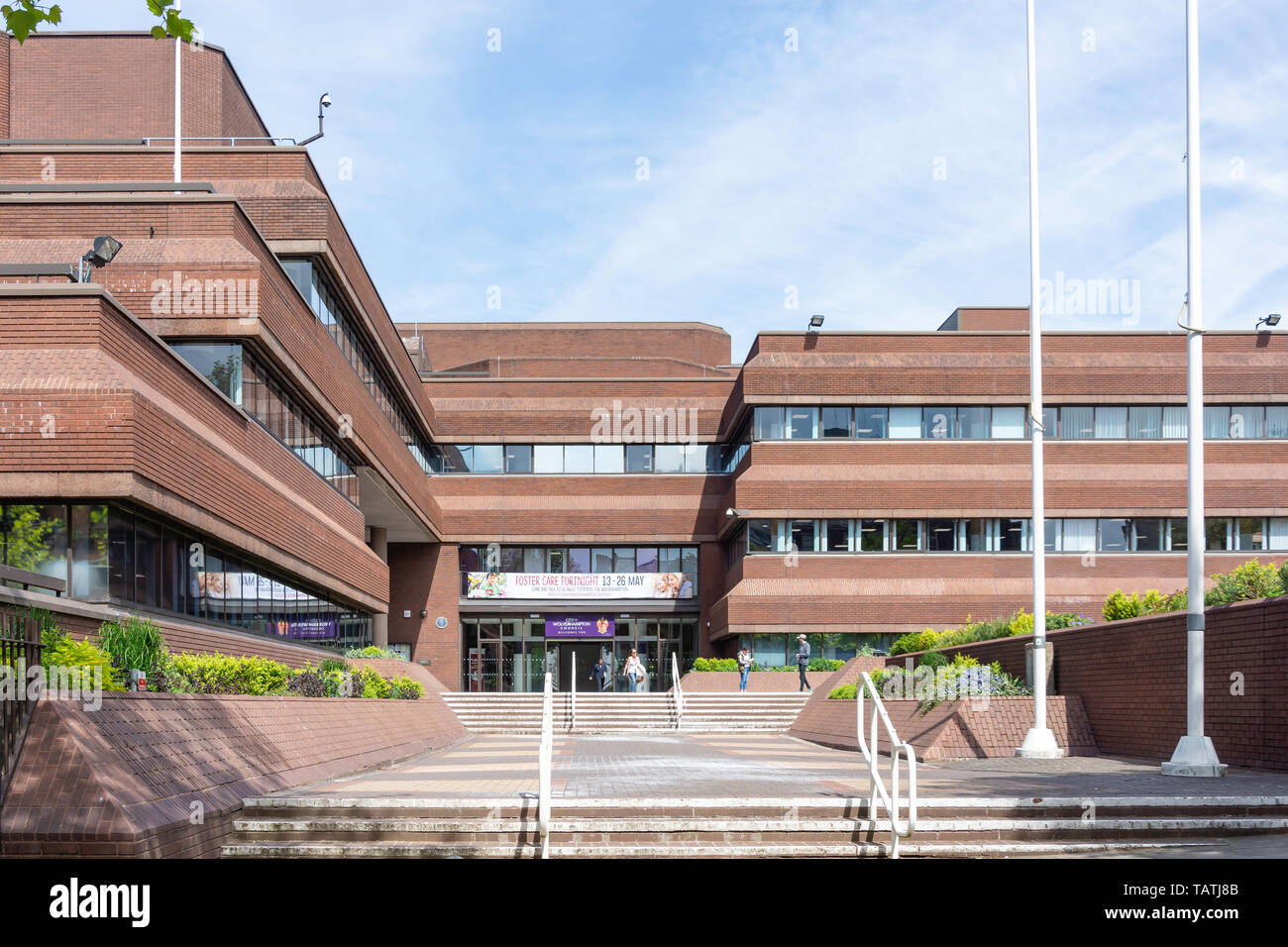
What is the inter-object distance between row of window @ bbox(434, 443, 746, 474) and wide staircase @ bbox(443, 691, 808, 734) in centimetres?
1020

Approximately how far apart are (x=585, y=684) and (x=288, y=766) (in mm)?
33229

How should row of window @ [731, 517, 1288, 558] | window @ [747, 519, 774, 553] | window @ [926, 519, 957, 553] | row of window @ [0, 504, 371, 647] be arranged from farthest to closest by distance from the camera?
window @ [747, 519, 774, 553] < window @ [926, 519, 957, 553] < row of window @ [731, 517, 1288, 558] < row of window @ [0, 504, 371, 647]

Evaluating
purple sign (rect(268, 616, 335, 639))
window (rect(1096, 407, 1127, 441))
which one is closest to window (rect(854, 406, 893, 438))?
window (rect(1096, 407, 1127, 441))

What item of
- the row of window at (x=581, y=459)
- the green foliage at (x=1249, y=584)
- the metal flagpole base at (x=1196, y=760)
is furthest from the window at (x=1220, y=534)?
the metal flagpole base at (x=1196, y=760)

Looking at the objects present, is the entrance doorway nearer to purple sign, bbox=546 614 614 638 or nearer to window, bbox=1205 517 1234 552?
purple sign, bbox=546 614 614 638

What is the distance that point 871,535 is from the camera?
131 feet

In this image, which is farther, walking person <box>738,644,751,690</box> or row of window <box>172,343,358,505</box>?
walking person <box>738,644,751,690</box>

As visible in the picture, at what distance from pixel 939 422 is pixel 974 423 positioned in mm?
1118

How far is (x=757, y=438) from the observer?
133ft

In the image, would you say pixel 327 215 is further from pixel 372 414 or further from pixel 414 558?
pixel 414 558

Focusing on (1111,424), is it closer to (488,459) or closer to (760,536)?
(760,536)

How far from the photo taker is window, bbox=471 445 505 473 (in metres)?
46.8

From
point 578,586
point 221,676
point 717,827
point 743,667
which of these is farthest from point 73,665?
point 578,586
